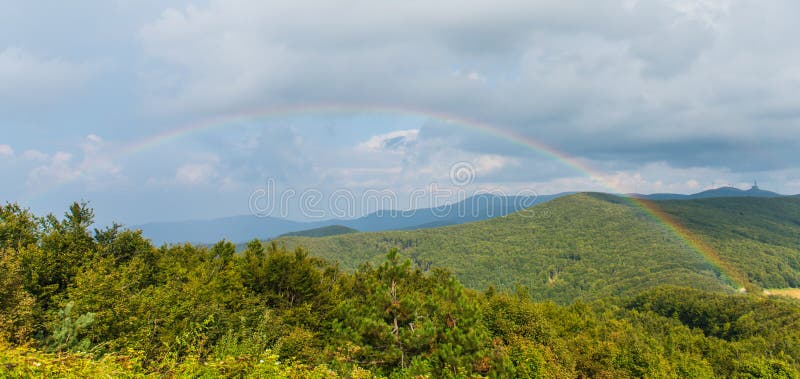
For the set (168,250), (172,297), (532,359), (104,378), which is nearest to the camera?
(104,378)

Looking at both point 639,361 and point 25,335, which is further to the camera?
point 639,361

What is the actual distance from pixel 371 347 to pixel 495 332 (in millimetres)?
14764

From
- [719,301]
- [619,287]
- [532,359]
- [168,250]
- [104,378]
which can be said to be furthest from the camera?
[619,287]

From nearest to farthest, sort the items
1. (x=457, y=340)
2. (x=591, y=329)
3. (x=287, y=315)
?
(x=457, y=340), (x=287, y=315), (x=591, y=329)

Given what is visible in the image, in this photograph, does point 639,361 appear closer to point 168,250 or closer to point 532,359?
point 532,359

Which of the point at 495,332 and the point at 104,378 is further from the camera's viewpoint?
the point at 495,332

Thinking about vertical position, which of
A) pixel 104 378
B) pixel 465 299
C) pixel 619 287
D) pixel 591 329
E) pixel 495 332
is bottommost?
pixel 619 287

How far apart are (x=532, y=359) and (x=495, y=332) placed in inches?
254

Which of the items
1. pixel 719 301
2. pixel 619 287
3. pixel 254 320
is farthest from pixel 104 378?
pixel 619 287

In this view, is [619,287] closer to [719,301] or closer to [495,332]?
[719,301]

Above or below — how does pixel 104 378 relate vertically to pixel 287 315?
above

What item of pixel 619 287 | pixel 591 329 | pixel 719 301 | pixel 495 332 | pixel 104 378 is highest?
pixel 104 378

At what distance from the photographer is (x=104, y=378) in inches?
274

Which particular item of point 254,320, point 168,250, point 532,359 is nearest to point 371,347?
point 254,320
